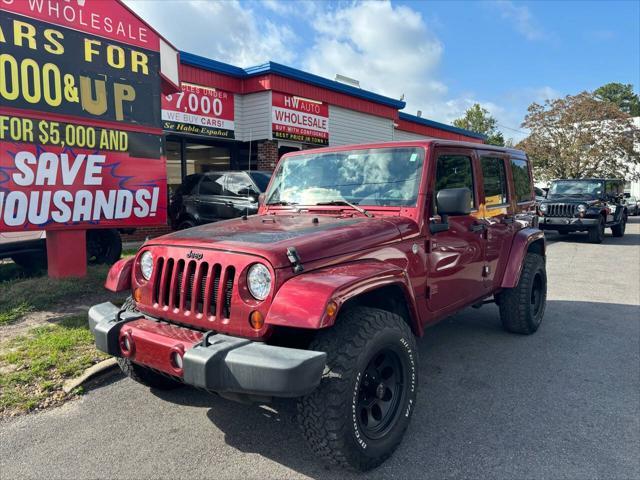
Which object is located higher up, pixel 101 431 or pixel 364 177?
pixel 364 177

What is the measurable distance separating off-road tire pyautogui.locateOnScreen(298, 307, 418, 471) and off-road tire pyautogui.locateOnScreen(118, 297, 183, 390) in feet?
4.27

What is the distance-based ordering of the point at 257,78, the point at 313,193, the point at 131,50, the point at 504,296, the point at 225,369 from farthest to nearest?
the point at 257,78 < the point at 131,50 < the point at 504,296 < the point at 313,193 < the point at 225,369

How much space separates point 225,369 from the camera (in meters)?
2.32

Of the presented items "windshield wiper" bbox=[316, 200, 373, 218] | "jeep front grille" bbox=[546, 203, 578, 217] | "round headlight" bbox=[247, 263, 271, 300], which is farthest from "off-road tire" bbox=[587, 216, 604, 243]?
"round headlight" bbox=[247, 263, 271, 300]

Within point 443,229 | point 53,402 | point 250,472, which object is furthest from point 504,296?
point 53,402

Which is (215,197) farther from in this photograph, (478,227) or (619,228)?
(619,228)

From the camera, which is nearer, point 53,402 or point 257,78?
point 53,402

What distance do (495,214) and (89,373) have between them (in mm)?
3802

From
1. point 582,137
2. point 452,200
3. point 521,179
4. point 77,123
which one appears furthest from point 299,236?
point 582,137

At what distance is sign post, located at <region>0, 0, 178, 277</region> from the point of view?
224 inches

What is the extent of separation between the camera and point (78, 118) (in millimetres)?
6246

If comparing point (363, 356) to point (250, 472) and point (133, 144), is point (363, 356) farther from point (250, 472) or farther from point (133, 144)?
point (133, 144)

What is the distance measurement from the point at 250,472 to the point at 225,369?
2.46ft

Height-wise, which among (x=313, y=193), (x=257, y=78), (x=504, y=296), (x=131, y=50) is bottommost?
(x=504, y=296)
